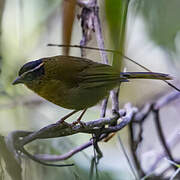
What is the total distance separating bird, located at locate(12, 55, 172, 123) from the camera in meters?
2.72

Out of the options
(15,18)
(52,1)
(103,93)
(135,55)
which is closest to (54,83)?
(103,93)

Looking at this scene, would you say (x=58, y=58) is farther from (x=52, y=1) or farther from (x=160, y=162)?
(x=160, y=162)

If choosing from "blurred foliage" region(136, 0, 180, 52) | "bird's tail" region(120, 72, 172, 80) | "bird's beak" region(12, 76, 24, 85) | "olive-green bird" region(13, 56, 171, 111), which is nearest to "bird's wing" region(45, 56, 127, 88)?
"olive-green bird" region(13, 56, 171, 111)

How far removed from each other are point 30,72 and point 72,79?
334 millimetres

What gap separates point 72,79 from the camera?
2855 mm

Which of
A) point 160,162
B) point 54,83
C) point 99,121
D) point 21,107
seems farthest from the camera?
point 21,107

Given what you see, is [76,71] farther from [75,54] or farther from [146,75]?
[75,54]

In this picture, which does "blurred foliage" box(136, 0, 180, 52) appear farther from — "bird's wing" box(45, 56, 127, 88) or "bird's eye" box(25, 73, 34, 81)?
"bird's eye" box(25, 73, 34, 81)

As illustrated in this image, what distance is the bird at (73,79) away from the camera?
2725mm

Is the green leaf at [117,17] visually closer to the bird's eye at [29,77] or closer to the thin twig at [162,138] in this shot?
the bird's eye at [29,77]

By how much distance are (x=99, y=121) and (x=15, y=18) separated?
8.03 ft

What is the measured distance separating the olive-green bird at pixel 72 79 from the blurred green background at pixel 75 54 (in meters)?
0.23

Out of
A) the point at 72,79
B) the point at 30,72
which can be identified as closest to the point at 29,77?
the point at 30,72

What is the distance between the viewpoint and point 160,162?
3564mm
